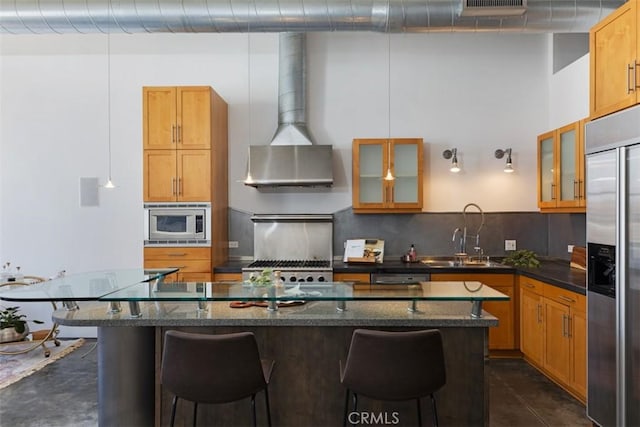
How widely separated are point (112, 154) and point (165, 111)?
1102 mm

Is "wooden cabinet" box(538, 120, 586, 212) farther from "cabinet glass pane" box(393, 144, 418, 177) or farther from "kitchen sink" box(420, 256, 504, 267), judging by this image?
"cabinet glass pane" box(393, 144, 418, 177)

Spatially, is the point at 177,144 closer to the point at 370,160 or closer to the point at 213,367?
the point at 370,160

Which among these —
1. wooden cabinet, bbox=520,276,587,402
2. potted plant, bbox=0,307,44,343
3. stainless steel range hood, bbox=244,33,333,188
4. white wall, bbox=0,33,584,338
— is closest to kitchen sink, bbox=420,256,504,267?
wooden cabinet, bbox=520,276,587,402

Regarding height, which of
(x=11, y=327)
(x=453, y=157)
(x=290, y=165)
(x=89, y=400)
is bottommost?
(x=89, y=400)

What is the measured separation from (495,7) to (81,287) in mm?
3486

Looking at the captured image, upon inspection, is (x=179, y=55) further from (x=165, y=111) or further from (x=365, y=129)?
(x=365, y=129)

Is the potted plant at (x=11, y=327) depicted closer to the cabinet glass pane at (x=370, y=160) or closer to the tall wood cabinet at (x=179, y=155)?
the tall wood cabinet at (x=179, y=155)

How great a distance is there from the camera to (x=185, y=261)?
4676 mm

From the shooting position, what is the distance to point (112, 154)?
5.30 metres

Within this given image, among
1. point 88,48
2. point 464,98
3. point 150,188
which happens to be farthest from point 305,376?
point 88,48

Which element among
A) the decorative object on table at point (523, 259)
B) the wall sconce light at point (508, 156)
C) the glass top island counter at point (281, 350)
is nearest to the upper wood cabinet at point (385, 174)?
the wall sconce light at point (508, 156)

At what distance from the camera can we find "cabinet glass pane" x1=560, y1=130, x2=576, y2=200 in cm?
416

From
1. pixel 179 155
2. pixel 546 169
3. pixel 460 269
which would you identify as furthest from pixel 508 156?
pixel 179 155

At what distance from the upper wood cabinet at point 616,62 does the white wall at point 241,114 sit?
85.9 inches
